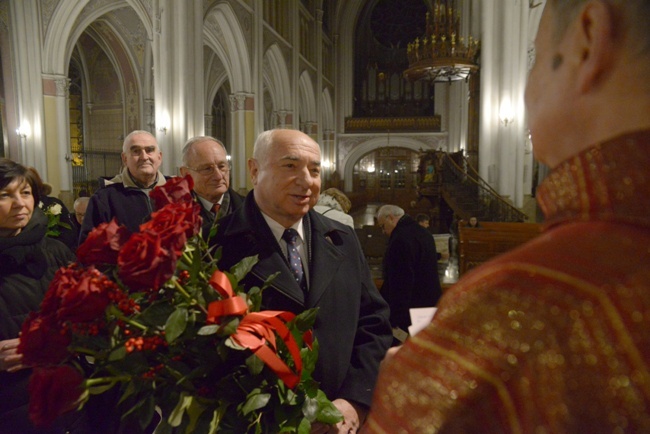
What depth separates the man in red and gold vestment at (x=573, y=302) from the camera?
420 millimetres

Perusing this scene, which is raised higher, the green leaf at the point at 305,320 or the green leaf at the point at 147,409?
the green leaf at the point at 305,320

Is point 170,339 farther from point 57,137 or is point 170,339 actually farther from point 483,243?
point 57,137

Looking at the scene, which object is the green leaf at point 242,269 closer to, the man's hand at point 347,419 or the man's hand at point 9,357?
the man's hand at point 347,419

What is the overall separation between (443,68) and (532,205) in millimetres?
4216

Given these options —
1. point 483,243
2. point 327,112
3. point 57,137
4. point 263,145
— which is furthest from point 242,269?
point 327,112

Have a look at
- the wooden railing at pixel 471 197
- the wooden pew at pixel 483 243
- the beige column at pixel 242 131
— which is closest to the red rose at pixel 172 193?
the wooden pew at pixel 483 243

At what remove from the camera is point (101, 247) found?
2.66 feet

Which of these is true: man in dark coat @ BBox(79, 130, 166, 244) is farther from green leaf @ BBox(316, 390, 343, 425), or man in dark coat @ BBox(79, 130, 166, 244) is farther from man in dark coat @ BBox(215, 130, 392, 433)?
green leaf @ BBox(316, 390, 343, 425)

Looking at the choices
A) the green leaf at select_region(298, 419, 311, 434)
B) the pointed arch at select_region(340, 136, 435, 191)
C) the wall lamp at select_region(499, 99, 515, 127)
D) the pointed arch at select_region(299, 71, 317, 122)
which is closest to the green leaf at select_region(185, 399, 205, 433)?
the green leaf at select_region(298, 419, 311, 434)

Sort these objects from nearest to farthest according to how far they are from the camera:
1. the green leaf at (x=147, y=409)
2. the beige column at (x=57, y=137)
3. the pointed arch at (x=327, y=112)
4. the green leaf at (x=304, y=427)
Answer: the green leaf at (x=147, y=409) < the green leaf at (x=304, y=427) < the beige column at (x=57, y=137) < the pointed arch at (x=327, y=112)

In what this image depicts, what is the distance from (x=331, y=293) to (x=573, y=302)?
1.17m

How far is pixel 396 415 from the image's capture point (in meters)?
0.48

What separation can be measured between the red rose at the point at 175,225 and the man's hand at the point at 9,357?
106 cm

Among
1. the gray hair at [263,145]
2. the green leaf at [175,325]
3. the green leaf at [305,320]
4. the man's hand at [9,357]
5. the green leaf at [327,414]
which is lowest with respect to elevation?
the man's hand at [9,357]
